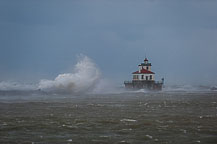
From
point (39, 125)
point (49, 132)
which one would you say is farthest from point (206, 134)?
point (39, 125)

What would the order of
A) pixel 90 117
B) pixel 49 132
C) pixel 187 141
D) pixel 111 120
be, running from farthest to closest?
pixel 90 117, pixel 111 120, pixel 49 132, pixel 187 141

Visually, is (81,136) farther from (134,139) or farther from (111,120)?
(111,120)

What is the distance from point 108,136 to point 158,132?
245 centimetres

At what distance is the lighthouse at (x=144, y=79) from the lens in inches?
3305

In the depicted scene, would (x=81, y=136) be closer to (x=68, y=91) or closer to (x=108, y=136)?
(x=108, y=136)

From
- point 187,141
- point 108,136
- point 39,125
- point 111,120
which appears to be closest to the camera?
point 187,141

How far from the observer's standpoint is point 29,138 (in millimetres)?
15688

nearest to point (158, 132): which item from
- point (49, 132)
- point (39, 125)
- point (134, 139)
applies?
point (134, 139)

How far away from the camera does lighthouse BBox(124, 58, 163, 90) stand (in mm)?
83938

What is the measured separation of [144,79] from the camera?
83.9 metres

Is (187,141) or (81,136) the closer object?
(187,141)

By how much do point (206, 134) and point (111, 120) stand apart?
6.14 meters

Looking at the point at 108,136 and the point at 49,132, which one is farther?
the point at 49,132

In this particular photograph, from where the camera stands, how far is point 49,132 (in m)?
17.1
